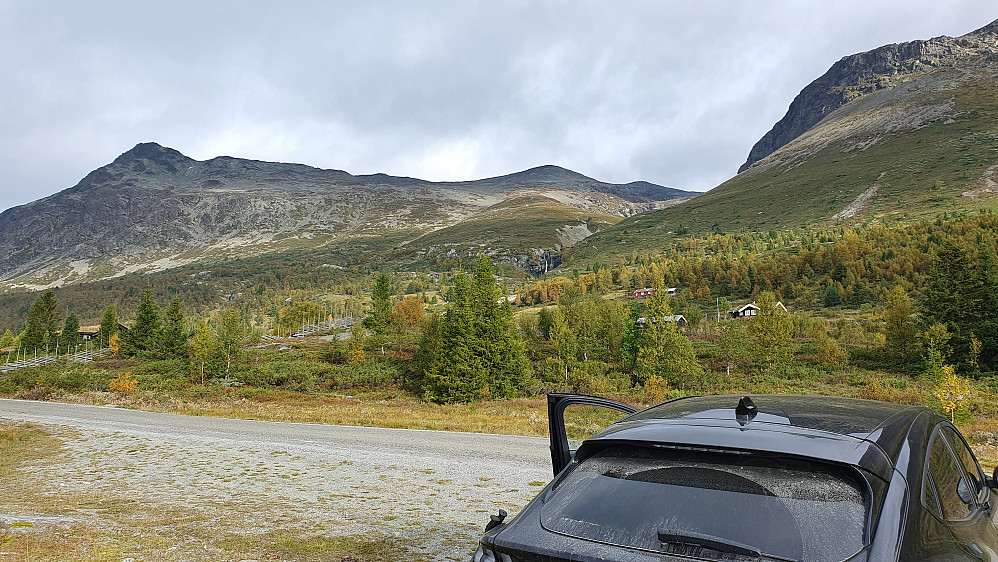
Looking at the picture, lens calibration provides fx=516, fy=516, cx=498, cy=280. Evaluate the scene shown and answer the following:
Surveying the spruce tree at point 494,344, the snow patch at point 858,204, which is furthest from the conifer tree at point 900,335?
the snow patch at point 858,204

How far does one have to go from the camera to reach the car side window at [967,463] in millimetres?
3002

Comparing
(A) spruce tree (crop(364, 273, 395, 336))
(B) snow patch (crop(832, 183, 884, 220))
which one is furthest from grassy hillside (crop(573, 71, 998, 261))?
(A) spruce tree (crop(364, 273, 395, 336))

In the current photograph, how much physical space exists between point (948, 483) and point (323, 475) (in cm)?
1083

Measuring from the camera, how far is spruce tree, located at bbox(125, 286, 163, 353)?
6788 centimetres

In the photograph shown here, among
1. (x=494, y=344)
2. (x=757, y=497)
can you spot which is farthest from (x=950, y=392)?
(x=757, y=497)

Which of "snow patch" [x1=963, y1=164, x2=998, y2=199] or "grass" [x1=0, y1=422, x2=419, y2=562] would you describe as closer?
"grass" [x1=0, y1=422, x2=419, y2=562]

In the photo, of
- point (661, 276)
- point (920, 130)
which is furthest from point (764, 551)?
point (920, 130)

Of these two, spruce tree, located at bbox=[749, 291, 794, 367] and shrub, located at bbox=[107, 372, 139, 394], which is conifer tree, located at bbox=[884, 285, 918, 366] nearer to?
spruce tree, located at bbox=[749, 291, 794, 367]

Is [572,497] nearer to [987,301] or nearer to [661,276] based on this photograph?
[987,301]

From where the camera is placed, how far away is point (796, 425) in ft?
7.95

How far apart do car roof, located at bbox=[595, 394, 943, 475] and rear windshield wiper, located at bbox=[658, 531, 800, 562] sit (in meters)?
0.44

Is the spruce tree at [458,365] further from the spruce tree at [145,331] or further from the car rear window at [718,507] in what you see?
the spruce tree at [145,331]

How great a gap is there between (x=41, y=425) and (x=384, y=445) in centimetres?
1678

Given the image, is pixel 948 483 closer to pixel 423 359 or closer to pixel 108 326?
pixel 423 359
